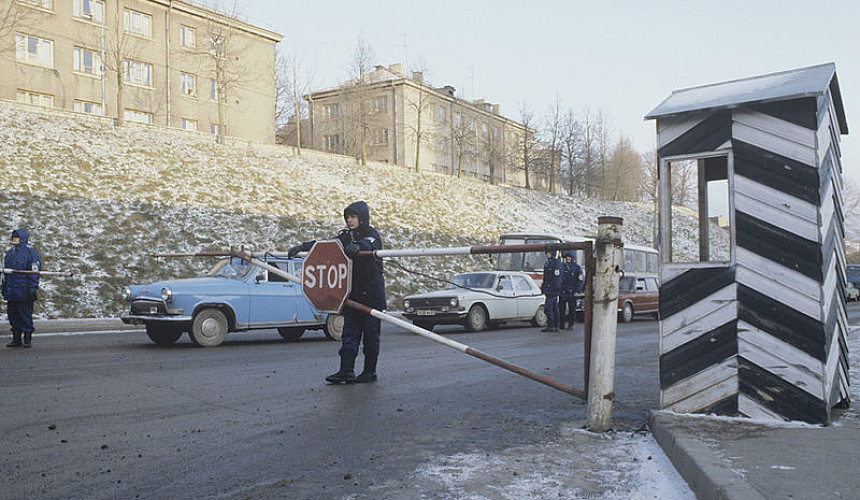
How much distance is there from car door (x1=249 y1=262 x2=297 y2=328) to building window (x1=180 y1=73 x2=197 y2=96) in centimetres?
3653

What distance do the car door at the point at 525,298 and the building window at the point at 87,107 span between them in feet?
106

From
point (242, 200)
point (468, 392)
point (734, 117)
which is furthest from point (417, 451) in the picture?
point (242, 200)

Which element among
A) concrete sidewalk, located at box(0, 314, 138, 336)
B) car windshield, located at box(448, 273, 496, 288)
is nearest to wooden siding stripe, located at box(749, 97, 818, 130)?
car windshield, located at box(448, 273, 496, 288)

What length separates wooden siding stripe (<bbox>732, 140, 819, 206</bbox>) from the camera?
196 inches

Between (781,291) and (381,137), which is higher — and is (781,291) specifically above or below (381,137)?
below

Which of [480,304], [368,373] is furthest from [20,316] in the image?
[480,304]

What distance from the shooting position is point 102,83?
4175cm

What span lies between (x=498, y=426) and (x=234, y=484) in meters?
2.40

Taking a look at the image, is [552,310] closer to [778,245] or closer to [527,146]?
[778,245]

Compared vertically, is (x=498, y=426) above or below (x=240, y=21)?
below

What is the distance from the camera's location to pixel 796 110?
504 centimetres

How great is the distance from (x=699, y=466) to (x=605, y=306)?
1.57m

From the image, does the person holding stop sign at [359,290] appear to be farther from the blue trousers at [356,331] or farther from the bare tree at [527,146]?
the bare tree at [527,146]

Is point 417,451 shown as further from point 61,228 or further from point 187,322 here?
point 61,228
